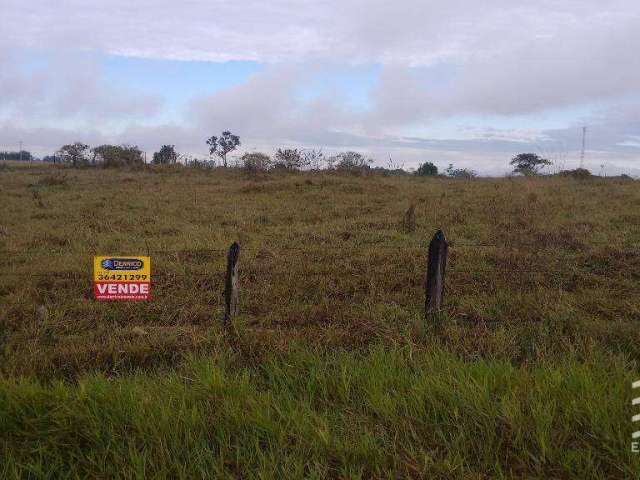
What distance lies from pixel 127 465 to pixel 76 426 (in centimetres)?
50

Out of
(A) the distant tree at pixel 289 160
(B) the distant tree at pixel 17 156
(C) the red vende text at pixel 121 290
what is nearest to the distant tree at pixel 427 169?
(A) the distant tree at pixel 289 160

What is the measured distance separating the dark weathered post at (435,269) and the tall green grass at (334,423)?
116cm

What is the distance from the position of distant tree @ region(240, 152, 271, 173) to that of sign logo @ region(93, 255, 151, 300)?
20228 mm

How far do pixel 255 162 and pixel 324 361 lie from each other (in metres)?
26.1

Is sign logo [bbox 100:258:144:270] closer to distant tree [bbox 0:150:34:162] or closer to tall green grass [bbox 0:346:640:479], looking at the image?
tall green grass [bbox 0:346:640:479]

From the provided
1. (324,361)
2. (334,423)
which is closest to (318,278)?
(324,361)

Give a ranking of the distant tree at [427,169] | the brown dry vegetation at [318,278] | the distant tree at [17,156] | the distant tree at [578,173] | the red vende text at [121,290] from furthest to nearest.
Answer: the distant tree at [17,156]
the distant tree at [427,169]
the distant tree at [578,173]
the red vende text at [121,290]
the brown dry vegetation at [318,278]

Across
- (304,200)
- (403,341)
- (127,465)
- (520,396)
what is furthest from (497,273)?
(304,200)

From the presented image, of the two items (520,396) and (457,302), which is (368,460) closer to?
(520,396)

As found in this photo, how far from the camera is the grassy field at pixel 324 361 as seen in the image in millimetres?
2646

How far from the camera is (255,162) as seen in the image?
95.4ft

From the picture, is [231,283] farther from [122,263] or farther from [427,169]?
[427,169]

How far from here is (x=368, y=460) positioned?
2.61 meters

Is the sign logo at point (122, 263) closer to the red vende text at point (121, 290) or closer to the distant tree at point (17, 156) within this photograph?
the red vende text at point (121, 290)
